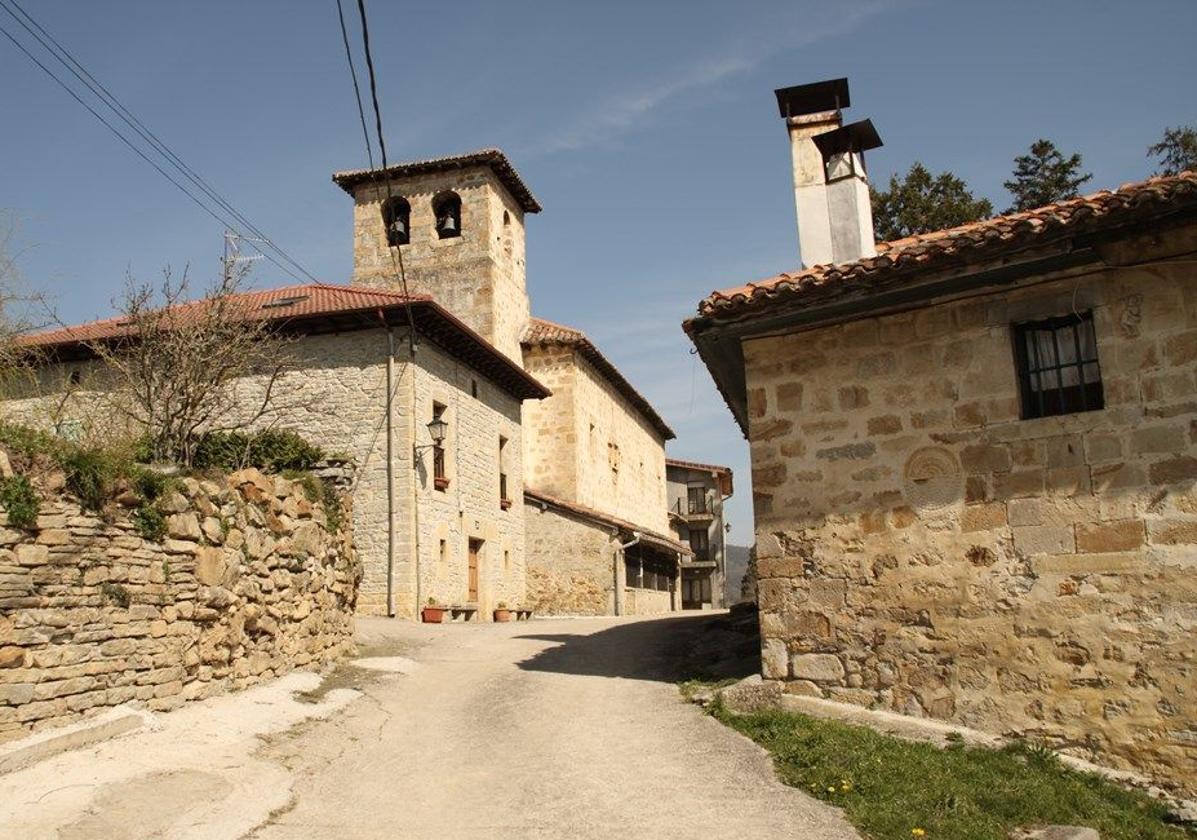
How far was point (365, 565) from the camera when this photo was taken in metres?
17.9

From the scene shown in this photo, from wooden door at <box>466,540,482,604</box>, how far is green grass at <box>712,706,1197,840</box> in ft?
43.9

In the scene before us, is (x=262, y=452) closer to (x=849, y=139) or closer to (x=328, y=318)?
(x=328, y=318)

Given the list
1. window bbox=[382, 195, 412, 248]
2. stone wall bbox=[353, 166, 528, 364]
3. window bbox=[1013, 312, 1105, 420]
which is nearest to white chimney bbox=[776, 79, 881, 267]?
window bbox=[1013, 312, 1105, 420]

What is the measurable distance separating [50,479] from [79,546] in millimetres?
562

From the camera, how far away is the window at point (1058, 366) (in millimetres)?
8211

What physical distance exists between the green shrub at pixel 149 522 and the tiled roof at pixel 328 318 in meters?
A: 8.46

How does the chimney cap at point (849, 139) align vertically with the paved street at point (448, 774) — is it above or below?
above

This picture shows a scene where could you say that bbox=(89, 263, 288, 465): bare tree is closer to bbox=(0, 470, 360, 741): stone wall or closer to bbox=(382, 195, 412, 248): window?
bbox=(0, 470, 360, 741): stone wall

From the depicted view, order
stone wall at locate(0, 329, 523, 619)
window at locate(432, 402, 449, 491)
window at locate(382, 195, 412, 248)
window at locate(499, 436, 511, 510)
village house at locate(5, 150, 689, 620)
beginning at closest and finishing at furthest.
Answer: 1. stone wall at locate(0, 329, 523, 619)
2. village house at locate(5, 150, 689, 620)
3. window at locate(432, 402, 449, 491)
4. window at locate(499, 436, 511, 510)
5. window at locate(382, 195, 412, 248)

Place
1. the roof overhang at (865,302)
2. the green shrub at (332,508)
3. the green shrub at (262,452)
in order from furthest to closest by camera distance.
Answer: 1. the green shrub at (262,452)
2. the green shrub at (332,508)
3. the roof overhang at (865,302)

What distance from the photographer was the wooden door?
20.8m

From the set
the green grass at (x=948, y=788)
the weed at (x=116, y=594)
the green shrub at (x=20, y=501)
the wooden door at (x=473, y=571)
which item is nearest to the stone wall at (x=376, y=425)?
the wooden door at (x=473, y=571)

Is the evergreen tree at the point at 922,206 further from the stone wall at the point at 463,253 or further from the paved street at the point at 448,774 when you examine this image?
the paved street at the point at 448,774

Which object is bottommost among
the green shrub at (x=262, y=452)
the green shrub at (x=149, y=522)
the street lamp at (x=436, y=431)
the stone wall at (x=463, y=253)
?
the green shrub at (x=149, y=522)
